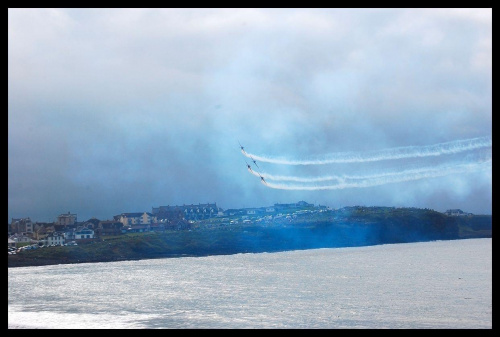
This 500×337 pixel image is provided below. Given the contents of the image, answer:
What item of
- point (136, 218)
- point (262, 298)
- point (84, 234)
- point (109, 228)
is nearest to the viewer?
point (262, 298)

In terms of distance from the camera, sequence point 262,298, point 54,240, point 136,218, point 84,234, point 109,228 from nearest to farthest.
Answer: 1. point 262,298
2. point 54,240
3. point 84,234
4. point 109,228
5. point 136,218

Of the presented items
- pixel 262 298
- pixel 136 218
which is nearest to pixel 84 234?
pixel 136 218

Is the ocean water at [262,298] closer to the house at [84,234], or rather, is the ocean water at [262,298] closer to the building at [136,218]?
the house at [84,234]

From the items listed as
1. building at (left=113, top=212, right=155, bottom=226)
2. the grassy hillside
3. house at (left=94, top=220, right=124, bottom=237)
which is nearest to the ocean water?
the grassy hillside

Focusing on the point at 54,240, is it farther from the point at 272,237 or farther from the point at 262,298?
the point at 262,298

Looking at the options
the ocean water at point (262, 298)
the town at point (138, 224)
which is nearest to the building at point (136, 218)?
the town at point (138, 224)

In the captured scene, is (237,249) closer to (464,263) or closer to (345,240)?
(345,240)

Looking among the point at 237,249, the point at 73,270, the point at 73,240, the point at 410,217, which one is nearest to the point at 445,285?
→ the point at 73,270

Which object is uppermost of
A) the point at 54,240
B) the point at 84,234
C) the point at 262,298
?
the point at 84,234
